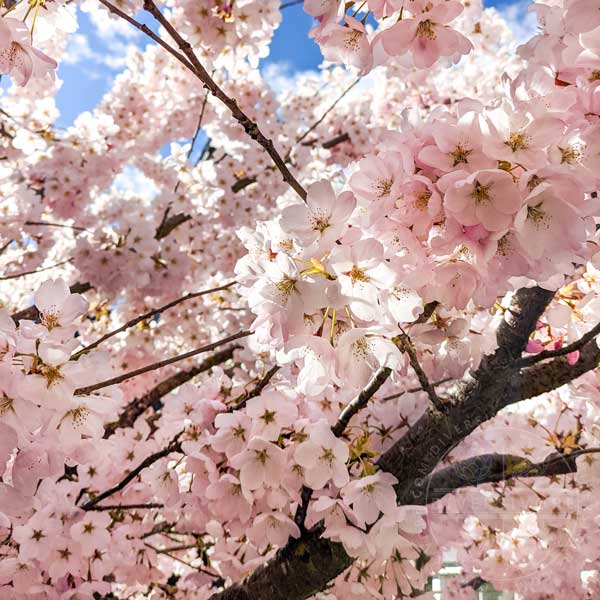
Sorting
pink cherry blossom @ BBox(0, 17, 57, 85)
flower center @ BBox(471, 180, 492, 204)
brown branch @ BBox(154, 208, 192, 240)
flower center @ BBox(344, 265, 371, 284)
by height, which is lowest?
flower center @ BBox(471, 180, 492, 204)

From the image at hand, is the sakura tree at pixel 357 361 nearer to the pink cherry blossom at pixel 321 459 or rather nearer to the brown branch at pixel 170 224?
the pink cherry blossom at pixel 321 459

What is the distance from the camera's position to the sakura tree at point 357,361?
0.93 m

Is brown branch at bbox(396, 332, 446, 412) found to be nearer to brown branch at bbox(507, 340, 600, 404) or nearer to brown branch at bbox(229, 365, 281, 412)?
brown branch at bbox(507, 340, 600, 404)

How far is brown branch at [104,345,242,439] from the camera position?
3414mm

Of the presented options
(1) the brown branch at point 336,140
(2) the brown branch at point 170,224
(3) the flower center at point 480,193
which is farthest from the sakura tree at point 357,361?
(1) the brown branch at point 336,140

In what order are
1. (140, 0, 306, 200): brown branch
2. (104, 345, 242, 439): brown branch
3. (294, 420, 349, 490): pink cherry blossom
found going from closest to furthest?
(140, 0, 306, 200): brown branch
(294, 420, 349, 490): pink cherry blossom
(104, 345, 242, 439): brown branch

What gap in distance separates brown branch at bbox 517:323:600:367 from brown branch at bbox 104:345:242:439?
229 cm

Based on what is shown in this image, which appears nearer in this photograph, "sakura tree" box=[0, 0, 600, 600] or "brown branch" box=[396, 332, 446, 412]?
"sakura tree" box=[0, 0, 600, 600]

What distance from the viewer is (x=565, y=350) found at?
1.45 metres

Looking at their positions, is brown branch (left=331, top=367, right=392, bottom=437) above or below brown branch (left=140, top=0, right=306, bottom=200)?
below

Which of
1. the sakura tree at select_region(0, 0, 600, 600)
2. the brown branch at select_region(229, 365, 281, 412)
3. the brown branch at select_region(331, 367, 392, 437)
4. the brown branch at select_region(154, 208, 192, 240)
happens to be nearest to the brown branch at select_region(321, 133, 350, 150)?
the brown branch at select_region(154, 208, 192, 240)

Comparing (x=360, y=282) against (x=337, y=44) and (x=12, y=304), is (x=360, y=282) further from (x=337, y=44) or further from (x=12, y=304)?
(x=12, y=304)

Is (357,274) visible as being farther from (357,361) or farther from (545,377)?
(545,377)

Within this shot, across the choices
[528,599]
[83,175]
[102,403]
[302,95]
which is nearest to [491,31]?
[302,95]
